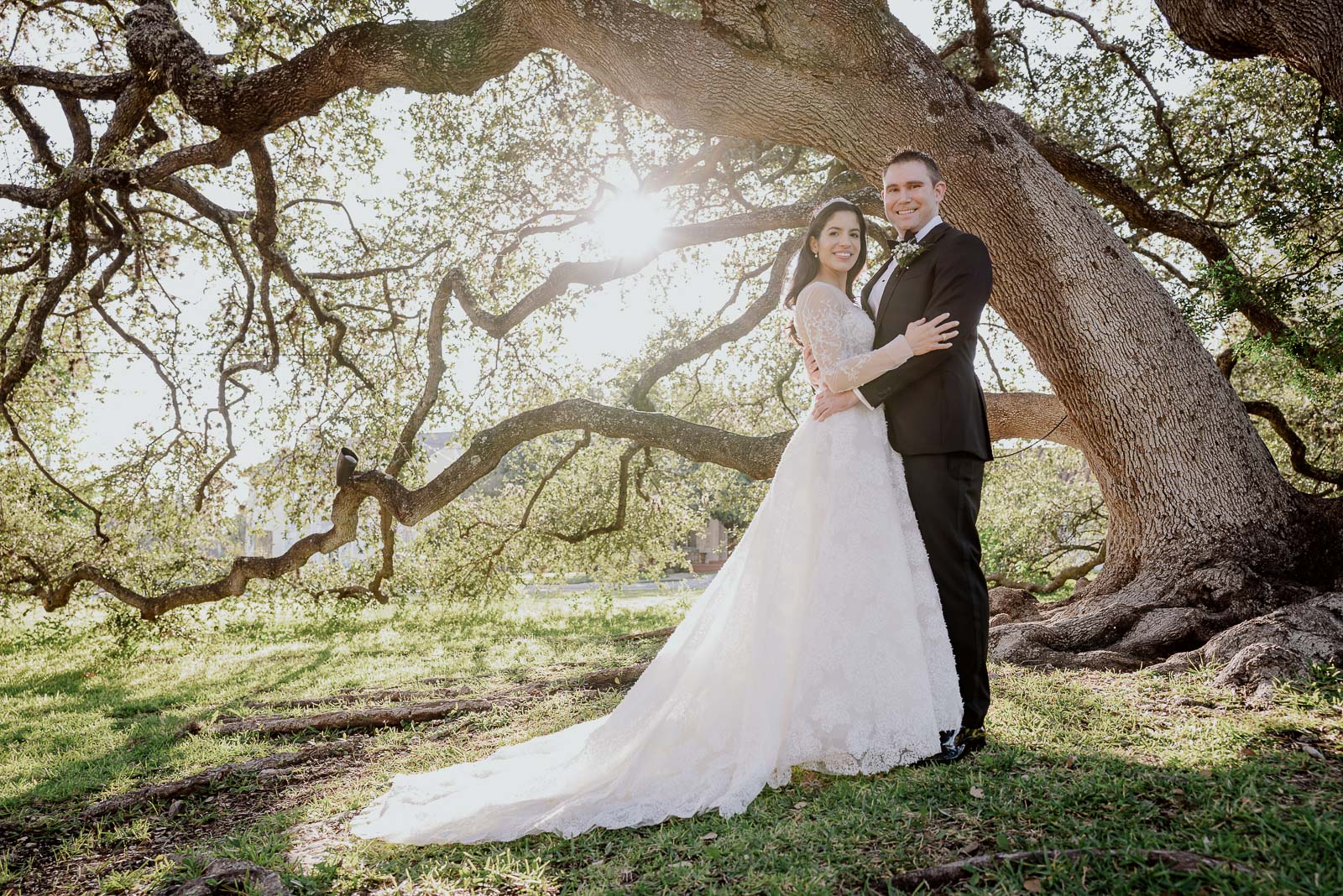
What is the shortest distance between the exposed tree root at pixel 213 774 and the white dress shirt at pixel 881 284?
3973 millimetres

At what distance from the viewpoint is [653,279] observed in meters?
12.8

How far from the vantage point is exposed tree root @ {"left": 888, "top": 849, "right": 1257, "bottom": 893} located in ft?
7.44

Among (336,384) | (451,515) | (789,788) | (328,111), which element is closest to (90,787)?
(789,788)

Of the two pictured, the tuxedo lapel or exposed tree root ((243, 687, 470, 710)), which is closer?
the tuxedo lapel

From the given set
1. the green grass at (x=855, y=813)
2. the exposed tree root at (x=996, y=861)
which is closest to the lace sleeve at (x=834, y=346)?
the green grass at (x=855, y=813)

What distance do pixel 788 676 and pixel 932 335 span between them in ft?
5.31

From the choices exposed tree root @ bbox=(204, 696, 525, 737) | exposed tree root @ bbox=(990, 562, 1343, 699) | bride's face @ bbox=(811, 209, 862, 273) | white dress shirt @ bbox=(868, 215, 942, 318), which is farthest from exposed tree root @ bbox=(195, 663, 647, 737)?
bride's face @ bbox=(811, 209, 862, 273)

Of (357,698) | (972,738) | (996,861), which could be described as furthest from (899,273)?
(357,698)

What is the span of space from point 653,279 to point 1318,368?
886 cm

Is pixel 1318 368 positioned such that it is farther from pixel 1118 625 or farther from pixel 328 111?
pixel 328 111

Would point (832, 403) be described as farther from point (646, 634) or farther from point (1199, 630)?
point (646, 634)

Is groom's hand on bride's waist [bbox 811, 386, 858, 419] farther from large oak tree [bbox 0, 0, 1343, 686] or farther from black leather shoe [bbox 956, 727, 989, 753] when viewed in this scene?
large oak tree [bbox 0, 0, 1343, 686]

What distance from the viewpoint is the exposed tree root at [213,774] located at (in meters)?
4.13

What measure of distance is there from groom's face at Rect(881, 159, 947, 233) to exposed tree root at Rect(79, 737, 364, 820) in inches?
179
